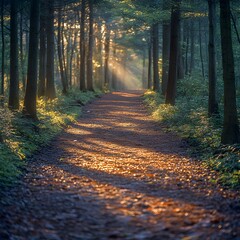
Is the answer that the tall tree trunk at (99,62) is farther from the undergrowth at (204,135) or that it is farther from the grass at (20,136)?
the grass at (20,136)

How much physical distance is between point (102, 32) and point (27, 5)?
2718cm

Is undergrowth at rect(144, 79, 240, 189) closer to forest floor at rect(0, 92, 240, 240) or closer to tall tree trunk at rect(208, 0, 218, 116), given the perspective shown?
forest floor at rect(0, 92, 240, 240)

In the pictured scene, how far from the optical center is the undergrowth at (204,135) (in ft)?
25.8

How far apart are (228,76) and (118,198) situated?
15.7 ft

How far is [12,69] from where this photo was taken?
16234 mm

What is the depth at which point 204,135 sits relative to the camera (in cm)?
1209

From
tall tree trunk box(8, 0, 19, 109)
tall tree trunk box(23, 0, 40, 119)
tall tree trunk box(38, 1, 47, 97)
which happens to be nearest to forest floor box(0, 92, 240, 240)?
tall tree trunk box(23, 0, 40, 119)

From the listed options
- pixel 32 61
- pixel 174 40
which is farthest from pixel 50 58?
pixel 32 61

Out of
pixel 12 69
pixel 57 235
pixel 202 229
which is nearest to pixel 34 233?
pixel 57 235

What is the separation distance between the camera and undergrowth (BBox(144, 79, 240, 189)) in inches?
310

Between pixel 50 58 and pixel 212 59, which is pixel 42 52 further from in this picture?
pixel 212 59

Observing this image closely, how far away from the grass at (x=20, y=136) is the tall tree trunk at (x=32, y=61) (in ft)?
1.65

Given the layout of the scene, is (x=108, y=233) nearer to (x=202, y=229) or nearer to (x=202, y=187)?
(x=202, y=229)

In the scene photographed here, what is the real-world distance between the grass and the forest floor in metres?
0.30
